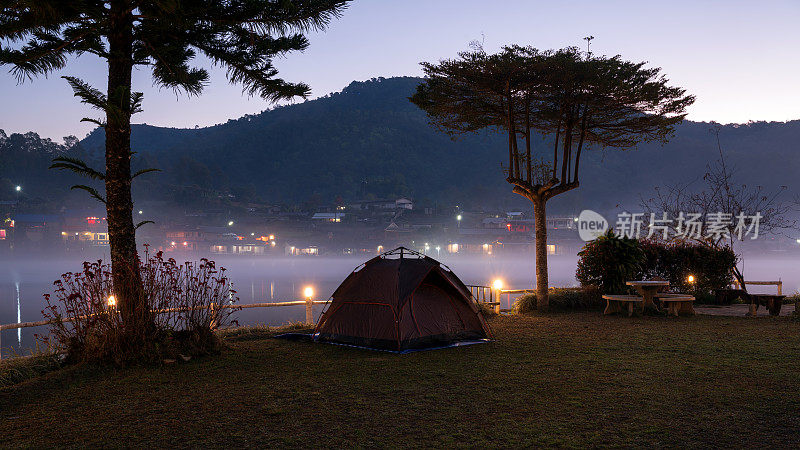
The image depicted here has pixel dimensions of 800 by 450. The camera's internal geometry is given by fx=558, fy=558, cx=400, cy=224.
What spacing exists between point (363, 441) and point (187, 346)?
519 centimetres

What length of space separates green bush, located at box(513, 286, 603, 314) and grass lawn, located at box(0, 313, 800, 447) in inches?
214

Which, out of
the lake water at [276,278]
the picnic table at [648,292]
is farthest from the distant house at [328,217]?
the picnic table at [648,292]

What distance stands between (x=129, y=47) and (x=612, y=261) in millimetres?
13750

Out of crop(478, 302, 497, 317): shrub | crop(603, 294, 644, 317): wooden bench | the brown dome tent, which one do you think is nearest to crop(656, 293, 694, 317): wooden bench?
crop(603, 294, 644, 317): wooden bench

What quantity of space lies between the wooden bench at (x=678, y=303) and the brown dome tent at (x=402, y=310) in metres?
6.42

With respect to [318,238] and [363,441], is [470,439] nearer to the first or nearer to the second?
[363,441]

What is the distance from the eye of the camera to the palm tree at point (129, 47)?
8898 mm

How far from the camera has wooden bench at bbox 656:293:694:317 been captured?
1464cm

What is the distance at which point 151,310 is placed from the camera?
29.9 feet

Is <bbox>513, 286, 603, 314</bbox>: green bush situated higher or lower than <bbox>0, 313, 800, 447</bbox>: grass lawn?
higher

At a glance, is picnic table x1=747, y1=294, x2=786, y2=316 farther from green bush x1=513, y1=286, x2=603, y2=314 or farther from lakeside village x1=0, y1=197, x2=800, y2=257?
lakeside village x1=0, y1=197, x2=800, y2=257

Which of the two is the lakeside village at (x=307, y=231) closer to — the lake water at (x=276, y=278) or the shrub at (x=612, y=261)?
the lake water at (x=276, y=278)

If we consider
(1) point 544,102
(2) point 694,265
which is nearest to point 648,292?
(2) point 694,265

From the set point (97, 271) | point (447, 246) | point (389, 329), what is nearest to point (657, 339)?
point (389, 329)
